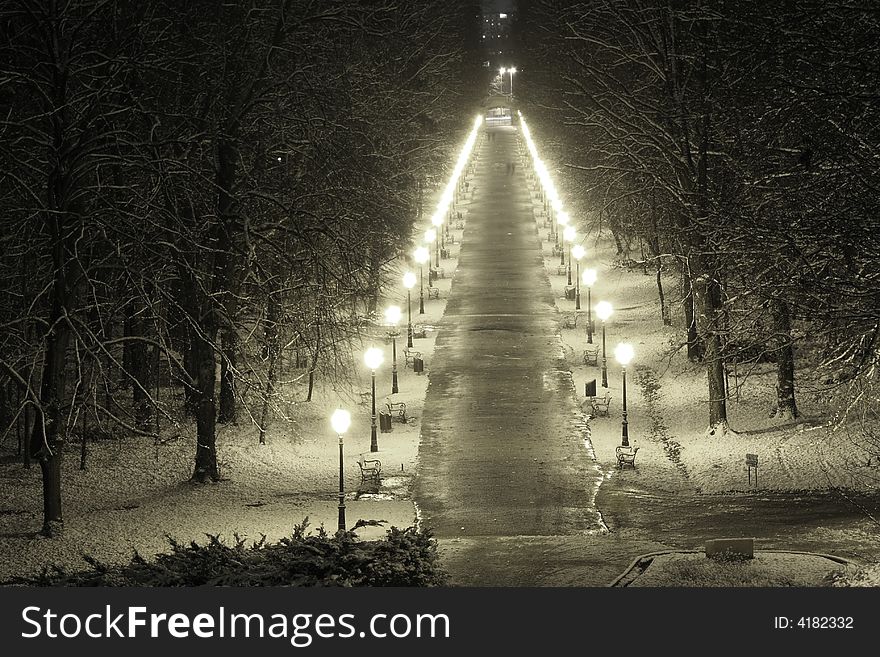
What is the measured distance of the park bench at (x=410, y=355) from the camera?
37.4 meters

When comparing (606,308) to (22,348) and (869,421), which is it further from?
(22,348)

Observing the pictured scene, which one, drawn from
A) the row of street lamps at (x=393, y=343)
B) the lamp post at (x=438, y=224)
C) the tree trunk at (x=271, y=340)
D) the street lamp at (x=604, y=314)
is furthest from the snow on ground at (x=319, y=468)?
the lamp post at (x=438, y=224)

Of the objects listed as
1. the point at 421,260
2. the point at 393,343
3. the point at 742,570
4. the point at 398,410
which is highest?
the point at 421,260

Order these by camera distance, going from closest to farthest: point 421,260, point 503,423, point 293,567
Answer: point 293,567
point 503,423
point 421,260

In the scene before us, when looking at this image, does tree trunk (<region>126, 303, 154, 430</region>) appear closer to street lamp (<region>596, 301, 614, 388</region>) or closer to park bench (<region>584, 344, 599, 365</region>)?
street lamp (<region>596, 301, 614, 388</region>)

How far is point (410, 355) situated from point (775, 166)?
16240 millimetres

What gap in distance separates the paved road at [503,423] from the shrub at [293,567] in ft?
21.6

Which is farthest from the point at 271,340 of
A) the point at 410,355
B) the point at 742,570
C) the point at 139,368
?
the point at 410,355

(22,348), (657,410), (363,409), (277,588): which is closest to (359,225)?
(363,409)

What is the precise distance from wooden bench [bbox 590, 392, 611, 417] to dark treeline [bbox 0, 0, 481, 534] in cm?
665

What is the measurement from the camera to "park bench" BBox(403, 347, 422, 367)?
37406 mm

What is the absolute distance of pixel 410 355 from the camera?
3819 centimetres

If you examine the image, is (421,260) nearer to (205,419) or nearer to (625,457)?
(625,457)

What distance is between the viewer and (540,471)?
26.6 metres
